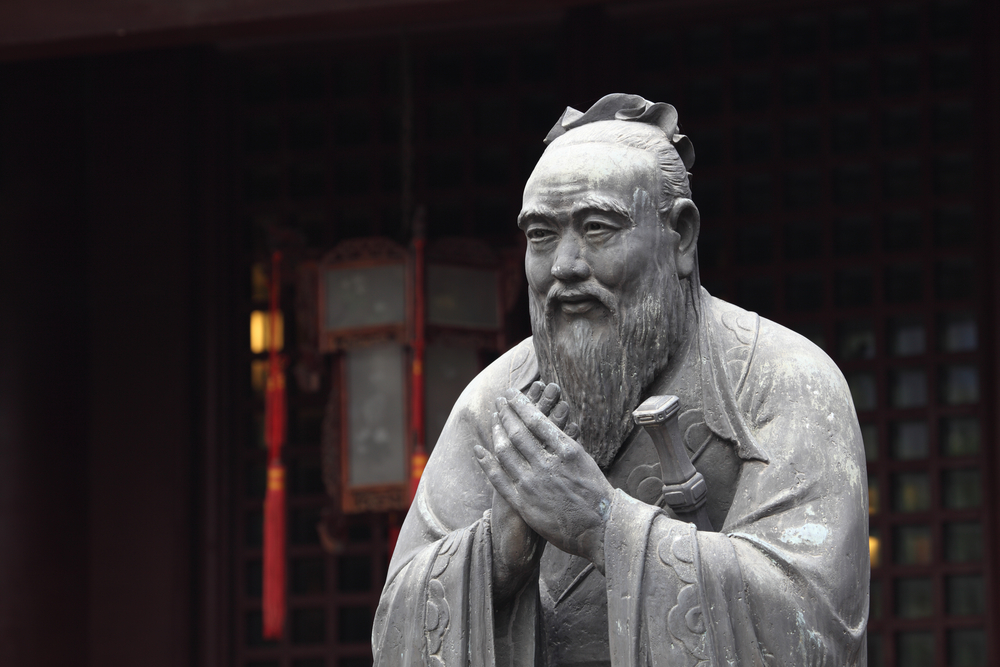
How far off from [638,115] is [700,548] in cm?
95

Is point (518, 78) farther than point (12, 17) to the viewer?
Yes

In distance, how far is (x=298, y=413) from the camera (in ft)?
26.2

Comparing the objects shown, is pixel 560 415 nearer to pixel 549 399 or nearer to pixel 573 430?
pixel 549 399

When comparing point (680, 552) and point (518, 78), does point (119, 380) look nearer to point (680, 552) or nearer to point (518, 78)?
point (518, 78)

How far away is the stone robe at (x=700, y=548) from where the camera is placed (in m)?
2.89

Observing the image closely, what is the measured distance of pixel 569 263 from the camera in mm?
3092

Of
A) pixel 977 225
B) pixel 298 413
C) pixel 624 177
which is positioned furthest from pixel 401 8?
pixel 624 177

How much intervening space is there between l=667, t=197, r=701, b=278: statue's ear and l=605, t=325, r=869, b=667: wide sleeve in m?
0.39

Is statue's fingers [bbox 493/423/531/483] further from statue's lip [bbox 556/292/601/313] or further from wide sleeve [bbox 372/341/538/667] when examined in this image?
statue's lip [bbox 556/292/601/313]

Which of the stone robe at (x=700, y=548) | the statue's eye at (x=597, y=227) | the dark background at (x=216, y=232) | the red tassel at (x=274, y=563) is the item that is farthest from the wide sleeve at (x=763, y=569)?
the dark background at (x=216, y=232)

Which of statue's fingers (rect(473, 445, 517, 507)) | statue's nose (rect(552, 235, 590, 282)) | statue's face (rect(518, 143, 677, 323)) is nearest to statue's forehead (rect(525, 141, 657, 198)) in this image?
statue's face (rect(518, 143, 677, 323))

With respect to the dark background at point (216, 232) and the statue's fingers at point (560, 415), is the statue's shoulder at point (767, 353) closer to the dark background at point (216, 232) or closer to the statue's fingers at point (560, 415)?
the statue's fingers at point (560, 415)

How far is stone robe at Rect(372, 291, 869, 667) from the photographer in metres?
2.89

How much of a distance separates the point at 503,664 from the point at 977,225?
15.9 ft
